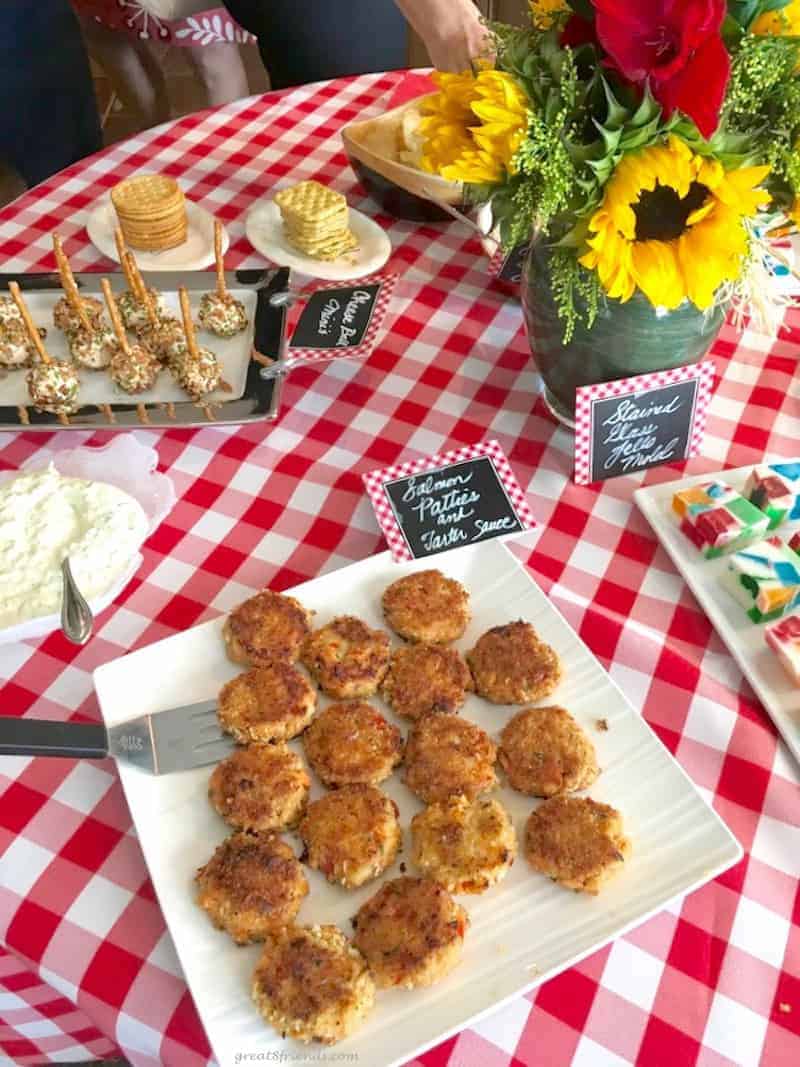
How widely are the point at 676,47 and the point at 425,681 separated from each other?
0.73 m

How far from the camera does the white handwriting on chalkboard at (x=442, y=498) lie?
1.28 metres

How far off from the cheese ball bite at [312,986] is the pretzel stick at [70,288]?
109cm

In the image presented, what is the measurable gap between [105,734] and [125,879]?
0.53ft

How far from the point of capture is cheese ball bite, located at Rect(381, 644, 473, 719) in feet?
3.57

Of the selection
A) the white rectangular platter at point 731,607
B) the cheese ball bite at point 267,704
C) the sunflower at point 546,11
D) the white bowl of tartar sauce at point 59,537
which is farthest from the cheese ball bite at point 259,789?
the sunflower at point 546,11

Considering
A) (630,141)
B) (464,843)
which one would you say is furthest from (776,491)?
(464,843)

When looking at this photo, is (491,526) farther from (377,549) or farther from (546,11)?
(546,11)

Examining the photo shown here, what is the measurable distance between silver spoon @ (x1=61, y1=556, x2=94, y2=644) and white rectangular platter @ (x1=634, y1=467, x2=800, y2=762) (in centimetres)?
80

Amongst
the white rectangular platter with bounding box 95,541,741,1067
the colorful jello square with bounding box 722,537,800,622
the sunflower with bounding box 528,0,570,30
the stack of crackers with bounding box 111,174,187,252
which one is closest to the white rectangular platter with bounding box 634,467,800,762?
the colorful jello square with bounding box 722,537,800,622

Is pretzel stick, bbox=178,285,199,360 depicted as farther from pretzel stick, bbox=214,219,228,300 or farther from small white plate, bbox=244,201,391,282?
small white plate, bbox=244,201,391,282

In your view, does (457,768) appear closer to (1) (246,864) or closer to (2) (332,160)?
(1) (246,864)

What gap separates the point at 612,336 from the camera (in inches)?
48.9

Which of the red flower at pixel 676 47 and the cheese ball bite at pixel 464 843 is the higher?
the red flower at pixel 676 47

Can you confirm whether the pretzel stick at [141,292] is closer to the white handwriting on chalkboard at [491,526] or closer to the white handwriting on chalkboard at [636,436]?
the white handwriting on chalkboard at [491,526]
